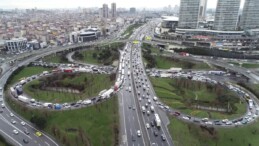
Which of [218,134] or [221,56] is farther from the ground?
[221,56]

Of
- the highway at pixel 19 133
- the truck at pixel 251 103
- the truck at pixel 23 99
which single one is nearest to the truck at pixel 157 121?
the highway at pixel 19 133

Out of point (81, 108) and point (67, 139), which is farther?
Result: point (81, 108)

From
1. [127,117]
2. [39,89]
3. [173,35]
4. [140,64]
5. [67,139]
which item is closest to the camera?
[67,139]

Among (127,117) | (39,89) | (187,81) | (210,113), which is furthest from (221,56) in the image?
(39,89)

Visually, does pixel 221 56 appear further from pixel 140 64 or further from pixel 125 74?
pixel 125 74

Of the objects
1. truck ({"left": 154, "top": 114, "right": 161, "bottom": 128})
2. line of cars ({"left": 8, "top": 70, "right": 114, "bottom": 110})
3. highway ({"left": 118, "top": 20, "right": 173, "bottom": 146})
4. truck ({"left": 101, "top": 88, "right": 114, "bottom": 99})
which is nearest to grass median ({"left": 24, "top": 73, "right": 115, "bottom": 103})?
line of cars ({"left": 8, "top": 70, "right": 114, "bottom": 110})

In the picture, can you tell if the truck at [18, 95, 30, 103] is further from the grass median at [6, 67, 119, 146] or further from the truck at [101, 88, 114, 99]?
the truck at [101, 88, 114, 99]
